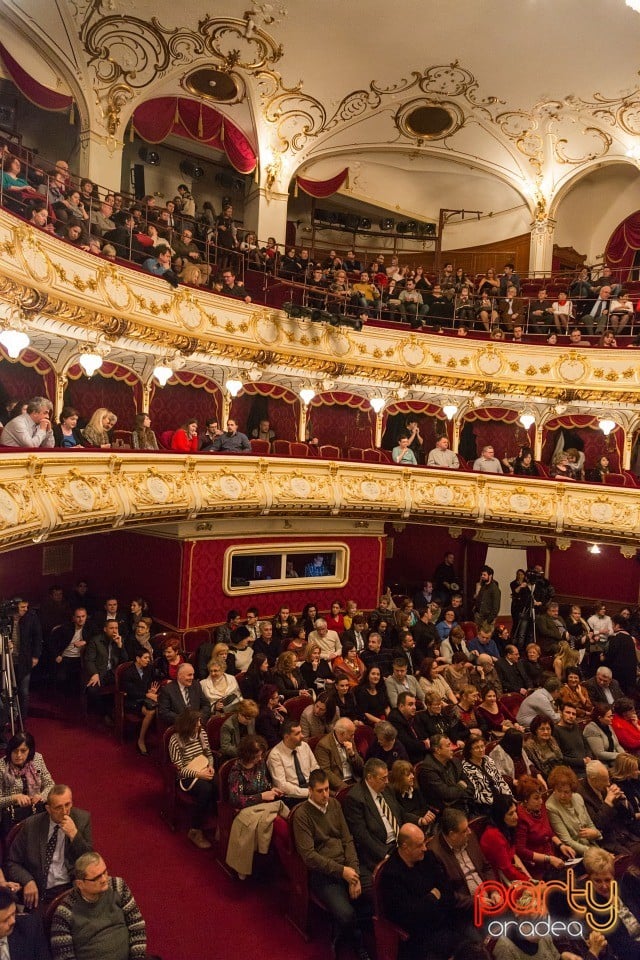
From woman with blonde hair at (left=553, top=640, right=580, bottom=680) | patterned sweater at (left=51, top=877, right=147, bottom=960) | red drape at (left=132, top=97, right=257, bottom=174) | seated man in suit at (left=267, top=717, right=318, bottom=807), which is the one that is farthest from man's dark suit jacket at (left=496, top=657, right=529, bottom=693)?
red drape at (left=132, top=97, right=257, bottom=174)

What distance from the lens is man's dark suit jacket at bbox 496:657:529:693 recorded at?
7.65 meters

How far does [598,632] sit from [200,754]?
6.99 meters

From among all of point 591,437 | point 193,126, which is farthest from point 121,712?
point 591,437

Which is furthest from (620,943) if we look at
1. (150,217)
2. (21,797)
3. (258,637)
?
(150,217)

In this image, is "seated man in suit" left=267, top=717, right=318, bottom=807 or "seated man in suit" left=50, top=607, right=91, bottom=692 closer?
"seated man in suit" left=267, top=717, right=318, bottom=807

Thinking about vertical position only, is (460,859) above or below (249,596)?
below

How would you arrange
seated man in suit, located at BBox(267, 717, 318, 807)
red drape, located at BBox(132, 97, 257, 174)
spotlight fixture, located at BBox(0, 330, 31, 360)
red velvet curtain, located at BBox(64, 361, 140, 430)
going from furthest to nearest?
1. red drape, located at BBox(132, 97, 257, 174)
2. red velvet curtain, located at BBox(64, 361, 140, 430)
3. spotlight fixture, located at BBox(0, 330, 31, 360)
4. seated man in suit, located at BBox(267, 717, 318, 807)

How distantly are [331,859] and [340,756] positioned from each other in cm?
109

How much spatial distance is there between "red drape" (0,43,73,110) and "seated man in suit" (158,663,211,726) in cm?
982

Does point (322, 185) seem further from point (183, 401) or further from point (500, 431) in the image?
point (500, 431)

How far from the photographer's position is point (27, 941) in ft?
9.77

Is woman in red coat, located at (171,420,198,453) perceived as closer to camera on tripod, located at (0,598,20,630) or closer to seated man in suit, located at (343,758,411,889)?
camera on tripod, located at (0,598,20,630)

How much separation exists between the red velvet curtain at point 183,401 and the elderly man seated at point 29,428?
481 centimetres

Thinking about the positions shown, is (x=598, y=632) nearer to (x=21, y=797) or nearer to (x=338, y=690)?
(x=338, y=690)
